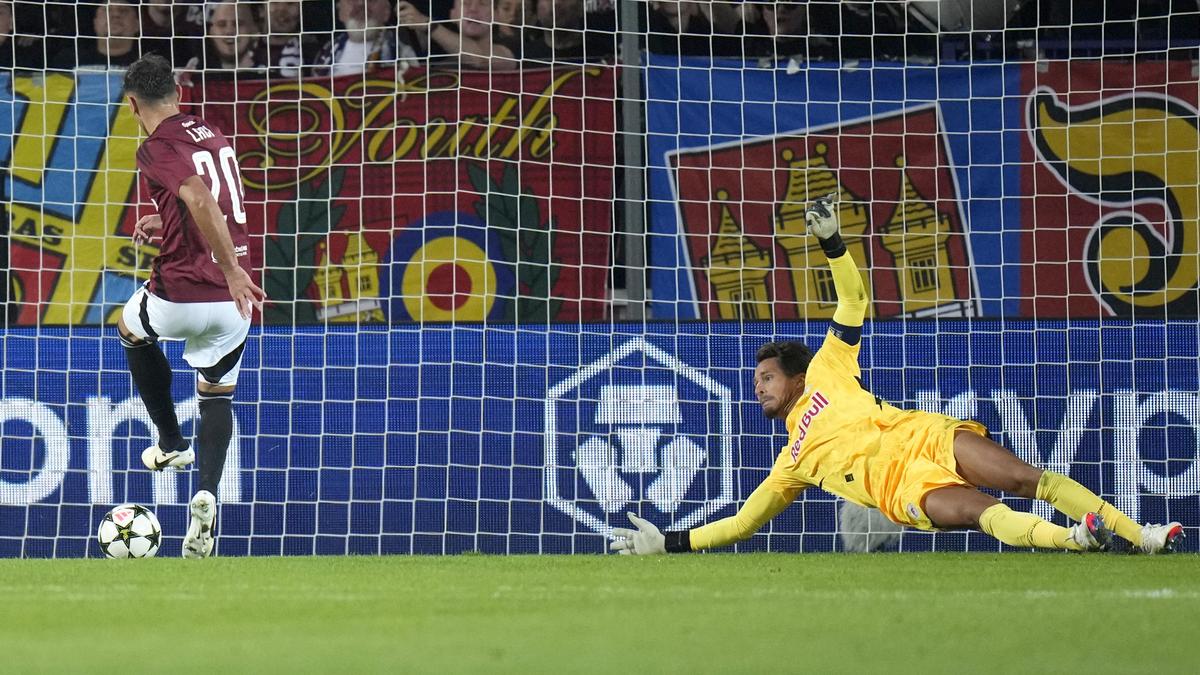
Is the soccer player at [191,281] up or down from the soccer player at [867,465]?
up

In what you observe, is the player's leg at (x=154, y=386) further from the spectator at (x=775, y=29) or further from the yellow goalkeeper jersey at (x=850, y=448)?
the spectator at (x=775, y=29)

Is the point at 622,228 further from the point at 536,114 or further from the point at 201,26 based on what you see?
the point at 201,26

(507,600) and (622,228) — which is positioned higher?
(622,228)

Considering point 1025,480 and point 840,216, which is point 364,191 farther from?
point 1025,480

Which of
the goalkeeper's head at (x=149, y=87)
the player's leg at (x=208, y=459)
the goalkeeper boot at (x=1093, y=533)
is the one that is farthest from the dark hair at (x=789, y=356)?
the goalkeeper's head at (x=149, y=87)

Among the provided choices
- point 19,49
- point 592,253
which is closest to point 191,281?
point 592,253

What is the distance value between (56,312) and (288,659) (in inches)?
257

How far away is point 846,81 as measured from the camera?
31.4 ft

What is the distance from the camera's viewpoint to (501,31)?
1000cm

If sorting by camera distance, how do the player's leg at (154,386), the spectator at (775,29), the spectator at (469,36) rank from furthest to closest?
the spectator at (469,36) < the spectator at (775,29) < the player's leg at (154,386)

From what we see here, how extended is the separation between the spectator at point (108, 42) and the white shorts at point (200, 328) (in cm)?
338

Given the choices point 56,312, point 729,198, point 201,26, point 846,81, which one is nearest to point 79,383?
point 56,312

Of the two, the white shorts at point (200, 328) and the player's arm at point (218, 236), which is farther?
the white shorts at point (200, 328)

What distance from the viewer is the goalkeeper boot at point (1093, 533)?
6.31 m
